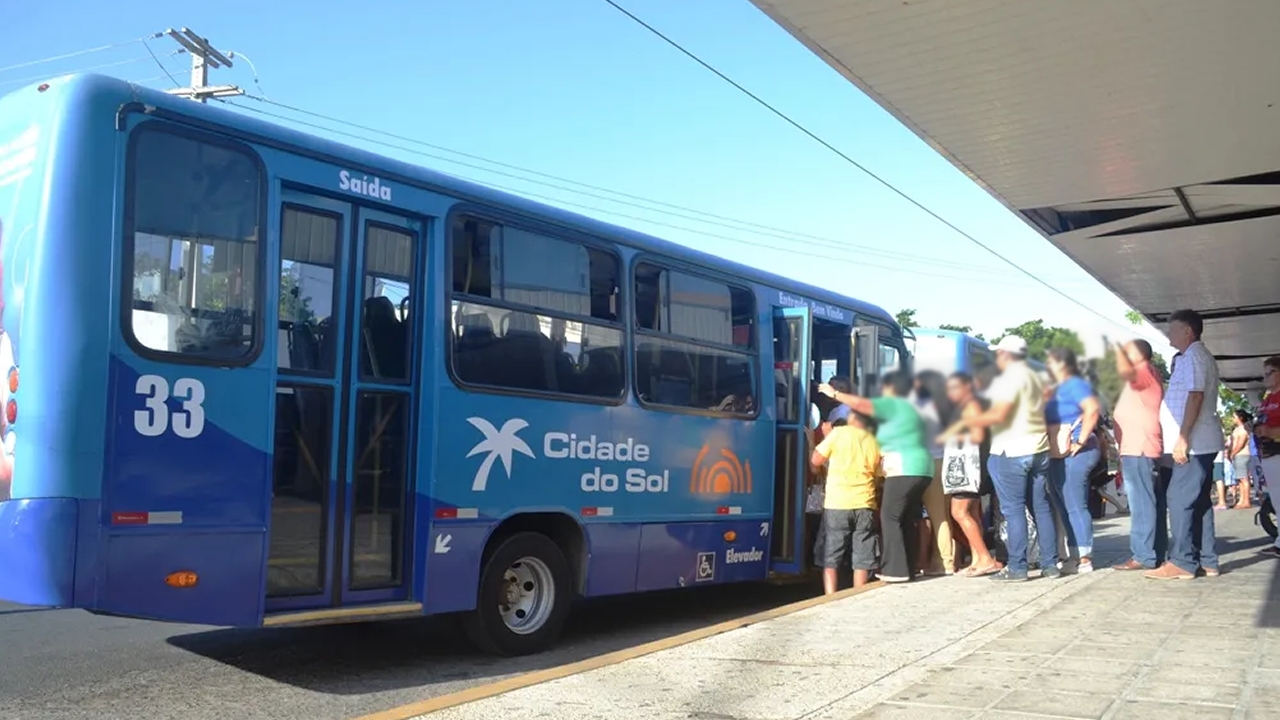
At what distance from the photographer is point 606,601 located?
10.1 meters

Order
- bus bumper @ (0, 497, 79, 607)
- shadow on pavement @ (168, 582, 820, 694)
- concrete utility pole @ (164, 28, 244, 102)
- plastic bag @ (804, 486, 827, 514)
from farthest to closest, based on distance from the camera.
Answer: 1. concrete utility pole @ (164, 28, 244, 102)
2. plastic bag @ (804, 486, 827, 514)
3. shadow on pavement @ (168, 582, 820, 694)
4. bus bumper @ (0, 497, 79, 607)

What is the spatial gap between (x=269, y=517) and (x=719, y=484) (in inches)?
164

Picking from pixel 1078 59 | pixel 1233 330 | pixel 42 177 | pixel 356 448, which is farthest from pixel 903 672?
pixel 1233 330

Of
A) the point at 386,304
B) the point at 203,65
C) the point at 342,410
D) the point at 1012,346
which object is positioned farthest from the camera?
the point at 203,65

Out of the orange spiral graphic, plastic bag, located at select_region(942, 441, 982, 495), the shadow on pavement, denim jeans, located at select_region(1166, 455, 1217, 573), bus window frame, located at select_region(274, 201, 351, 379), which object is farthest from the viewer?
the orange spiral graphic

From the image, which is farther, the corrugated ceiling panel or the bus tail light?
the corrugated ceiling panel

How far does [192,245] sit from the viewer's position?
18.1ft

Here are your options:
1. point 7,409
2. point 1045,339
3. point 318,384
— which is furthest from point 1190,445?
point 7,409

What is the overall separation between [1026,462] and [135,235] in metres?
4.24

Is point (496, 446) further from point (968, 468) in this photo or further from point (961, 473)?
point (968, 468)

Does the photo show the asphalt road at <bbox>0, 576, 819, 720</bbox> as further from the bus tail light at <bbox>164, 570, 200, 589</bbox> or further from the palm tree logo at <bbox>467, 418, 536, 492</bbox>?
the palm tree logo at <bbox>467, 418, 536, 492</bbox>

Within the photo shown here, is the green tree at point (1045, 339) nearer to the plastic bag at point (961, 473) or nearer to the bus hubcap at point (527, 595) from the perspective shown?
the plastic bag at point (961, 473)

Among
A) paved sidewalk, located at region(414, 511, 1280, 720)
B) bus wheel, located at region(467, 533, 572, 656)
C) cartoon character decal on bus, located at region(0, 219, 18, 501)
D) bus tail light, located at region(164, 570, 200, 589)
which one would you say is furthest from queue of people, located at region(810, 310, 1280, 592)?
cartoon character decal on bus, located at region(0, 219, 18, 501)

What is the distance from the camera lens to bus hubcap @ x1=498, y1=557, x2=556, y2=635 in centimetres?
719
